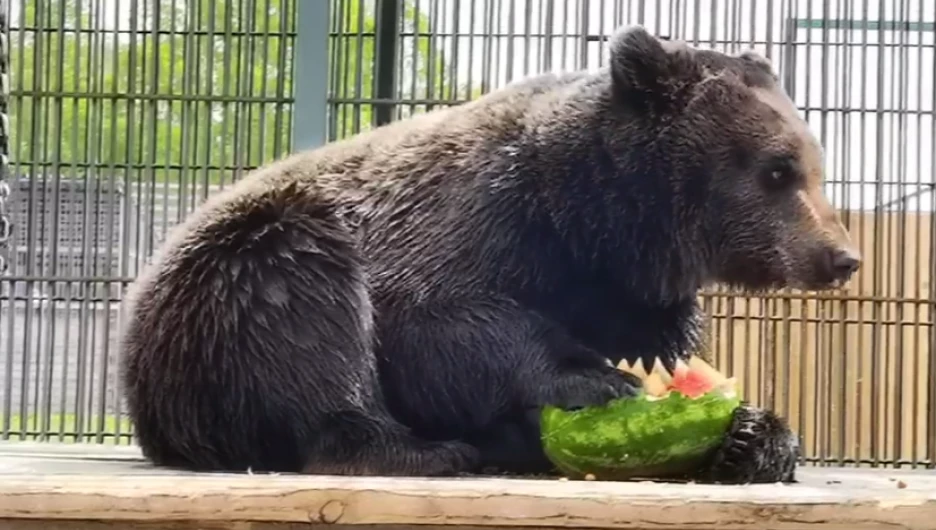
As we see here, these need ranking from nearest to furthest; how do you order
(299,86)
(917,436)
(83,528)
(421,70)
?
(83,528), (299,86), (421,70), (917,436)

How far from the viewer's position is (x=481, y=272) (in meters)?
2.01

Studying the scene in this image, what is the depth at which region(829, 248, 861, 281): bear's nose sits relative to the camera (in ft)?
6.40

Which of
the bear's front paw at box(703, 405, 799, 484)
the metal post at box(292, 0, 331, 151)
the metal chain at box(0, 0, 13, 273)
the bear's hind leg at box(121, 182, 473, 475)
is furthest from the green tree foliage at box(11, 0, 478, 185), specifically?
the bear's front paw at box(703, 405, 799, 484)

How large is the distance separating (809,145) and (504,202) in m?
0.52

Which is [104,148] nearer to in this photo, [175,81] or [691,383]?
[175,81]

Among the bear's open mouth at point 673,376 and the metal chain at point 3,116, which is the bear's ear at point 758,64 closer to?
the bear's open mouth at point 673,376

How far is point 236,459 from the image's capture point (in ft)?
6.62

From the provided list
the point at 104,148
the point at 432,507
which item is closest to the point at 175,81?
the point at 104,148

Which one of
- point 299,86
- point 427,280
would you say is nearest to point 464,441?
point 427,280

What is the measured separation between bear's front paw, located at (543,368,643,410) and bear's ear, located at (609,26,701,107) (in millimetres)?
498

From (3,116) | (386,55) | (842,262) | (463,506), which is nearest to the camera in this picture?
(463,506)

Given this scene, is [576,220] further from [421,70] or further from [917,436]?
[917,436]

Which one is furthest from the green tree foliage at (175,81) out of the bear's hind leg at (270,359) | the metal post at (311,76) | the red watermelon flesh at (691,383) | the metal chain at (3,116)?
the red watermelon flesh at (691,383)

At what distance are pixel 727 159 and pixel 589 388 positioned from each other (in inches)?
18.7
